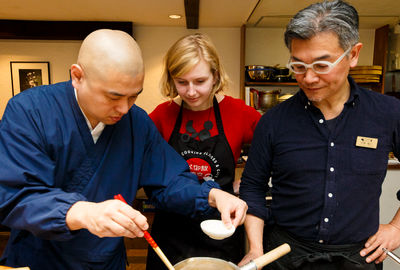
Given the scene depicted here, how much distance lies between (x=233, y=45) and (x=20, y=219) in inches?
154

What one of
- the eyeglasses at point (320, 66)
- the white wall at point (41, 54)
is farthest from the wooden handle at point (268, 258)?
the white wall at point (41, 54)

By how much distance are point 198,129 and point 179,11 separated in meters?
2.35

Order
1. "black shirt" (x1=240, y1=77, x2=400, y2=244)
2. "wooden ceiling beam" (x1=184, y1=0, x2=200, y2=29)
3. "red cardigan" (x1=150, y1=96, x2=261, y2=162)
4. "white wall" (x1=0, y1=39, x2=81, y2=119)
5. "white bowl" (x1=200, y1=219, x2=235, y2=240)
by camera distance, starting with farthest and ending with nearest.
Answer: "white wall" (x1=0, y1=39, x2=81, y2=119), "wooden ceiling beam" (x1=184, y1=0, x2=200, y2=29), "red cardigan" (x1=150, y1=96, x2=261, y2=162), "black shirt" (x1=240, y1=77, x2=400, y2=244), "white bowl" (x1=200, y1=219, x2=235, y2=240)

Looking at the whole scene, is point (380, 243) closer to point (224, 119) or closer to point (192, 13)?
point (224, 119)

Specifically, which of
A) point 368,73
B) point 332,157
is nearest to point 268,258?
point 332,157

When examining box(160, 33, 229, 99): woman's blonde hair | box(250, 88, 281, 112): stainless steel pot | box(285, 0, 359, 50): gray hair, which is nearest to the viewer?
box(285, 0, 359, 50): gray hair

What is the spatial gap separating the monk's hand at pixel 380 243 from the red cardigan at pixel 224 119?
760 millimetres

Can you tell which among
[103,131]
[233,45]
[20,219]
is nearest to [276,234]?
[103,131]

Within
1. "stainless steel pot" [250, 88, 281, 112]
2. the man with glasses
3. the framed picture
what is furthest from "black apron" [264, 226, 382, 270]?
the framed picture

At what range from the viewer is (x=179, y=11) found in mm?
3570

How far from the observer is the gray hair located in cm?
109

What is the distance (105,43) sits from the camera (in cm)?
96

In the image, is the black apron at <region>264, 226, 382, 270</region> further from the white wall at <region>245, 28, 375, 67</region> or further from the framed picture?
the framed picture

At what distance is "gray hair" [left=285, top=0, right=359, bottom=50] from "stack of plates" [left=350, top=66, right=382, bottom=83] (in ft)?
9.76
